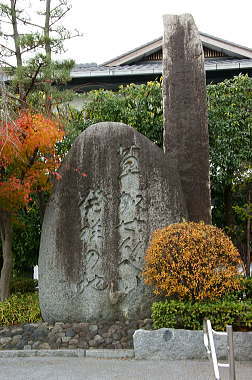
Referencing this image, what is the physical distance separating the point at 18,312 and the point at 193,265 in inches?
141

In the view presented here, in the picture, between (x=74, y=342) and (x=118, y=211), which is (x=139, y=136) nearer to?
(x=118, y=211)

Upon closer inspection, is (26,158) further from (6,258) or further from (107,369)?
(107,369)

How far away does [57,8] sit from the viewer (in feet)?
39.0

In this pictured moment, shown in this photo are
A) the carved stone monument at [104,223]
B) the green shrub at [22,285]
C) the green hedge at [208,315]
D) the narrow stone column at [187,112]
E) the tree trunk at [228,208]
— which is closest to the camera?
the green hedge at [208,315]

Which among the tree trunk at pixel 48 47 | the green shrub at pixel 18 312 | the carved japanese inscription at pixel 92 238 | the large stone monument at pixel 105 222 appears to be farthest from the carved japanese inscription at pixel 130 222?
the tree trunk at pixel 48 47

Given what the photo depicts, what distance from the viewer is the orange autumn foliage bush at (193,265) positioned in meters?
7.38

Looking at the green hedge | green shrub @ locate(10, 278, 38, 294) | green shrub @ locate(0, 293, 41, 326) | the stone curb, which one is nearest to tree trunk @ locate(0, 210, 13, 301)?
green shrub @ locate(0, 293, 41, 326)

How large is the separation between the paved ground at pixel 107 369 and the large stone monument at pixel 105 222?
1.22 m

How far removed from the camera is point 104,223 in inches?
→ 336

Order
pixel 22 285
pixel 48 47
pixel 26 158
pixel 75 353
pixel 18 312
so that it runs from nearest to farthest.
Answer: pixel 75 353
pixel 26 158
pixel 18 312
pixel 48 47
pixel 22 285

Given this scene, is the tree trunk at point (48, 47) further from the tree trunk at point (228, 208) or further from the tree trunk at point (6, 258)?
the tree trunk at point (228, 208)

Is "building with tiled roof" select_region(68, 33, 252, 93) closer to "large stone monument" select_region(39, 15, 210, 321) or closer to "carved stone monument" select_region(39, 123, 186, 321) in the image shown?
"large stone monument" select_region(39, 15, 210, 321)

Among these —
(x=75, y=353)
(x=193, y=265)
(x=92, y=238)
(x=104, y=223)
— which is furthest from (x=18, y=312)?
(x=193, y=265)

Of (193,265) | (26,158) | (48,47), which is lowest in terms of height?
(193,265)
